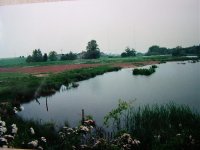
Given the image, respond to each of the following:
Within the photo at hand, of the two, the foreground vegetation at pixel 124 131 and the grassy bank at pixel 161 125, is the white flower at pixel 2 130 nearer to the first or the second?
the foreground vegetation at pixel 124 131

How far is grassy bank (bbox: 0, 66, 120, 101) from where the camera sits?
314 cm

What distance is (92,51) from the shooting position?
3125 millimetres

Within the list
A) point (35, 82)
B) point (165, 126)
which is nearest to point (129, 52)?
point (165, 126)

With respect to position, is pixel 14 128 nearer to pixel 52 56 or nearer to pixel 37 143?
pixel 37 143

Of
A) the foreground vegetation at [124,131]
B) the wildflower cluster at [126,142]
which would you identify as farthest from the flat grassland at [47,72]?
the wildflower cluster at [126,142]

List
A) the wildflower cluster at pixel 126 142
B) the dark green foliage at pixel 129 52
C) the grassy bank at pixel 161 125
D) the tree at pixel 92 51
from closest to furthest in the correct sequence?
the grassy bank at pixel 161 125, the wildflower cluster at pixel 126 142, the dark green foliage at pixel 129 52, the tree at pixel 92 51

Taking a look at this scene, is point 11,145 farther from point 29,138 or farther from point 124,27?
point 124,27

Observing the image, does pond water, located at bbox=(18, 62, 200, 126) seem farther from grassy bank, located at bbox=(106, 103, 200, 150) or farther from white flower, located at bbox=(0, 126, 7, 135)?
white flower, located at bbox=(0, 126, 7, 135)

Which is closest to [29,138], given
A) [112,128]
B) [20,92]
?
[20,92]

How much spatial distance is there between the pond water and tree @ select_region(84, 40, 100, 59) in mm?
208

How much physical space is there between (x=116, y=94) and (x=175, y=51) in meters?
0.63

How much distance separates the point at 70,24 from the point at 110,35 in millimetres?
449

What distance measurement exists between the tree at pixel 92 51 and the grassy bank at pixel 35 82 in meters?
0.12

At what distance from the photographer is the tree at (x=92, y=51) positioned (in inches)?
122
